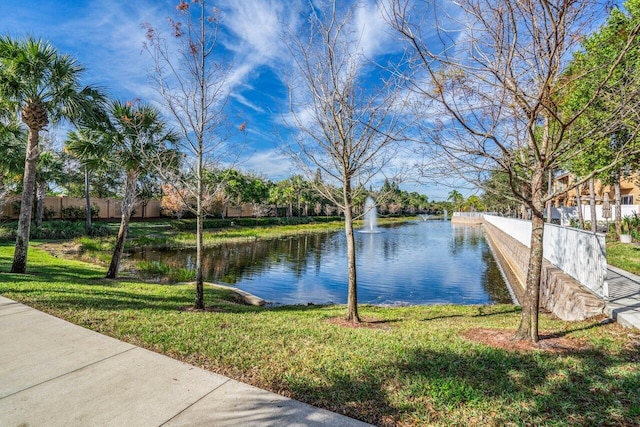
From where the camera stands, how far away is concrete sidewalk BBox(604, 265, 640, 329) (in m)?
4.94

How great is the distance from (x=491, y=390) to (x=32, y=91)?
12.0 metres

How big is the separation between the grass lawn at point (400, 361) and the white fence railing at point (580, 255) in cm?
103

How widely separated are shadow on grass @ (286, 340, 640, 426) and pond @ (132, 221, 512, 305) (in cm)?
683

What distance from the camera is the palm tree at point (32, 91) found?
28.9 ft

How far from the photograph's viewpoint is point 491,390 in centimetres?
320

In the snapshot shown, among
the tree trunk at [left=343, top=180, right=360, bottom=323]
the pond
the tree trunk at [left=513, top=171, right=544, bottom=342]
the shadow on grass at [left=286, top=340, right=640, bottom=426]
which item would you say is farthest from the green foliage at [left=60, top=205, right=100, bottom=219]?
the tree trunk at [left=513, top=171, right=544, bottom=342]

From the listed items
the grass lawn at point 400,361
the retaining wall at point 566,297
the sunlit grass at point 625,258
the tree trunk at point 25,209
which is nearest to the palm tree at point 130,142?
the tree trunk at point 25,209

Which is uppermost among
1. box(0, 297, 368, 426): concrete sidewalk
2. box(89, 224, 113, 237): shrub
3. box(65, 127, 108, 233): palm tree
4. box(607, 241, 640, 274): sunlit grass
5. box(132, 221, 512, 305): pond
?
box(65, 127, 108, 233): palm tree

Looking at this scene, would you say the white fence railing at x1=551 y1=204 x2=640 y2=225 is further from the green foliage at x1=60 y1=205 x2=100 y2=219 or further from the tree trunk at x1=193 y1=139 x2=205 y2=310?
the green foliage at x1=60 y1=205 x2=100 y2=219

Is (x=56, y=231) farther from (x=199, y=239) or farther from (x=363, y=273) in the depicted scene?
(x=199, y=239)

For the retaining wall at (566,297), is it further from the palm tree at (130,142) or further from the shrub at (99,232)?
the shrub at (99,232)

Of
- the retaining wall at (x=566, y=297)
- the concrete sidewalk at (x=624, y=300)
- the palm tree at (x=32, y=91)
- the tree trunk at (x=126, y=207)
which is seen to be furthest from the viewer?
the tree trunk at (x=126, y=207)

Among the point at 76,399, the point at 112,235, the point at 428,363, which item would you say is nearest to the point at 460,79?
the point at 428,363

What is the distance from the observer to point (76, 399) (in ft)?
10.1
